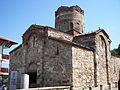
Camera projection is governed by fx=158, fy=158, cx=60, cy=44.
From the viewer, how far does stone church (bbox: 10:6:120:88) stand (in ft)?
41.1

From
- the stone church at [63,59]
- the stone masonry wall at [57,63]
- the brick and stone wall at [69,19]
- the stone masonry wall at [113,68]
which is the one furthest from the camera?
the brick and stone wall at [69,19]

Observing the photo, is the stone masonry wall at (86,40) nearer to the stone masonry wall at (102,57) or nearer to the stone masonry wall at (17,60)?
the stone masonry wall at (102,57)

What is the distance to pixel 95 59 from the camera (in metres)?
14.8

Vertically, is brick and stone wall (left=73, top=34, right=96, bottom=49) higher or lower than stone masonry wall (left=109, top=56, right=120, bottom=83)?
higher

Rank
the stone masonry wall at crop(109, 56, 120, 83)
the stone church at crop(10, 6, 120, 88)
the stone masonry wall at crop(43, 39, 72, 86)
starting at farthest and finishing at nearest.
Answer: the stone masonry wall at crop(109, 56, 120, 83) → the stone church at crop(10, 6, 120, 88) → the stone masonry wall at crop(43, 39, 72, 86)

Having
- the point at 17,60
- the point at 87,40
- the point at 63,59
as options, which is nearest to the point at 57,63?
the point at 63,59

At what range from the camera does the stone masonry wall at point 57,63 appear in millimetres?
12258

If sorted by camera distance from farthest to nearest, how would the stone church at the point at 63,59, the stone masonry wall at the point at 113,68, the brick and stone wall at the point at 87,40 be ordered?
the stone masonry wall at the point at 113,68
the brick and stone wall at the point at 87,40
the stone church at the point at 63,59

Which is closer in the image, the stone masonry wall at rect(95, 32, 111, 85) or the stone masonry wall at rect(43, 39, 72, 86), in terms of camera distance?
the stone masonry wall at rect(43, 39, 72, 86)

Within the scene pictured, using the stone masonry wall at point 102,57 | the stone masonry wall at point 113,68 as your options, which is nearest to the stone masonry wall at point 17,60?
the stone masonry wall at point 102,57

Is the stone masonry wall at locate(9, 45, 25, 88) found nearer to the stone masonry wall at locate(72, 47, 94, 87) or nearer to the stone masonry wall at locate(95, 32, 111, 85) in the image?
the stone masonry wall at locate(72, 47, 94, 87)

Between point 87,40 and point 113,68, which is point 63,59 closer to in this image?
point 87,40

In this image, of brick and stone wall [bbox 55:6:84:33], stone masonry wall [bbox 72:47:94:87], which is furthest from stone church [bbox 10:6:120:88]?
brick and stone wall [bbox 55:6:84:33]

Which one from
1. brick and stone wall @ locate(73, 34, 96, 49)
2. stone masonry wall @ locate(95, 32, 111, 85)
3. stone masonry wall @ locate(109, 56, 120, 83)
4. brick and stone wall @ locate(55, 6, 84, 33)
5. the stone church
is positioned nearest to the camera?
the stone church
